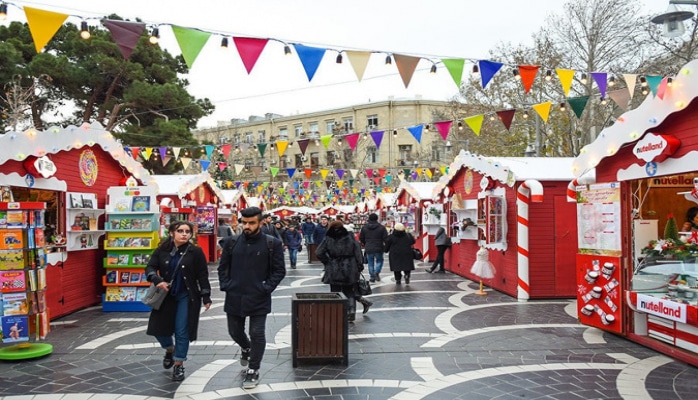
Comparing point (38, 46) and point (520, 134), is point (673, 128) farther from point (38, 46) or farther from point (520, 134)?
point (520, 134)

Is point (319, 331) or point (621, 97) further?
point (621, 97)

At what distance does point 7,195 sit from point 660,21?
33.3 feet

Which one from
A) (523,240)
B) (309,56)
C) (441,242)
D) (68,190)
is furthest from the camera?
(441,242)

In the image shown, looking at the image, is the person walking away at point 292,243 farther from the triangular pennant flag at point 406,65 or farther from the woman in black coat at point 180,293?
the woman in black coat at point 180,293

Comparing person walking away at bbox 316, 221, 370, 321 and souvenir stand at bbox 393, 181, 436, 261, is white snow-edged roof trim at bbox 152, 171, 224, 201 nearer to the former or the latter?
souvenir stand at bbox 393, 181, 436, 261

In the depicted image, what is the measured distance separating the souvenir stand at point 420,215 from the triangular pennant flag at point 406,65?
9.16m

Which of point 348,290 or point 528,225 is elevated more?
point 528,225

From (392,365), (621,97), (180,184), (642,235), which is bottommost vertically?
(392,365)

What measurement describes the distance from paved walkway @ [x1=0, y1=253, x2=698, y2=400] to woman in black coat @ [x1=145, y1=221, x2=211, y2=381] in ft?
1.41

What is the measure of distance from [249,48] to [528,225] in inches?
255

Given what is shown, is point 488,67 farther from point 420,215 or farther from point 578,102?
point 420,215

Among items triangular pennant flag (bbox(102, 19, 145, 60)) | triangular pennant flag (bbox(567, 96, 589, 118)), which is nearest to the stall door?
triangular pennant flag (bbox(567, 96, 589, 118))

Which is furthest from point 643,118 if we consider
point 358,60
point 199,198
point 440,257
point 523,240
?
point 199,198

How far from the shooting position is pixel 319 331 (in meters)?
6.03
